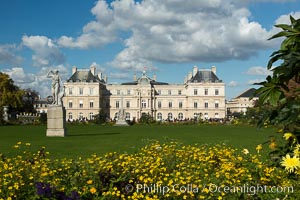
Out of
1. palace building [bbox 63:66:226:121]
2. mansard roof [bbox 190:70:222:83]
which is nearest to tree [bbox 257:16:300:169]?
palace building [bbox 63:66:226:121]

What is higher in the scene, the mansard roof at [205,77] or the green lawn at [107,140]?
the mansard roof at [205,77]

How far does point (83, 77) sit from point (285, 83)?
8833 centimetres

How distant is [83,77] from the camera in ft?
291

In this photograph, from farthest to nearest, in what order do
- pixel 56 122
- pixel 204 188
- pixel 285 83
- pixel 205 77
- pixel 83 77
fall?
pixel 83 77 → pixel 205 77 → pixel 56 122 → pixel 204 188 → pixel 285 83

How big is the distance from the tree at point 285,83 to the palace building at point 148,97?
83.9 metres

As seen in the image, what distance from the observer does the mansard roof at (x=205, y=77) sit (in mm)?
87938

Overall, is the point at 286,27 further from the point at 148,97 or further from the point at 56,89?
the point at 148,97

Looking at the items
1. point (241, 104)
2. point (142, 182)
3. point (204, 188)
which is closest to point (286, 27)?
point (204, 188)

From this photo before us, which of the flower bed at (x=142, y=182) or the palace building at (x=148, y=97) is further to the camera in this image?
the palace building at (x=148, y=97)

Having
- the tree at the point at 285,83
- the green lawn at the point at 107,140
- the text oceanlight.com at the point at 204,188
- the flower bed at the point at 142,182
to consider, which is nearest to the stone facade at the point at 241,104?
the green lawn at the point at 107,140

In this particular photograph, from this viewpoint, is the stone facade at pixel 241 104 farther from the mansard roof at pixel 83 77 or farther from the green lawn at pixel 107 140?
the green lawn at pixel 107 140

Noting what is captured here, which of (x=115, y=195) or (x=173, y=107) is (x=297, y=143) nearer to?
(x=115, y=195)

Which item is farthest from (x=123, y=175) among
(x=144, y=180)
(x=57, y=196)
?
(x=57, y=196)

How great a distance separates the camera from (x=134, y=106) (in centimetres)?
8931
